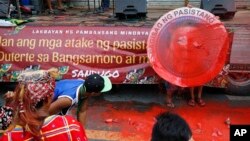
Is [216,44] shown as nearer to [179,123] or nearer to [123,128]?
[123,128]

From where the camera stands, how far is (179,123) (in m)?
2.19

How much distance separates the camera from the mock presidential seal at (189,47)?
6.50 meters

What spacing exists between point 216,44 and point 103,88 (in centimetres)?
315

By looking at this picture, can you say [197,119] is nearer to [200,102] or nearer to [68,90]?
[200,102]

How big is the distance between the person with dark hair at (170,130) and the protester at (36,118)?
1.73ft

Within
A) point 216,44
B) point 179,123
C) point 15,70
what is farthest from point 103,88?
point 15,70

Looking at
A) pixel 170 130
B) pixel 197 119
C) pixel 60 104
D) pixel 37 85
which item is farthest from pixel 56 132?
pixel 197 119

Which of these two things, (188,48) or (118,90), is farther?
(118,90)

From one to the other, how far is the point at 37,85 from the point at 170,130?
32.6 inches

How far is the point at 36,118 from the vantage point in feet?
7.59

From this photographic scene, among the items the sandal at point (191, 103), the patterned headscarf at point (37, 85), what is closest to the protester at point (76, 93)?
the patterned headscarf at point (37, 85)

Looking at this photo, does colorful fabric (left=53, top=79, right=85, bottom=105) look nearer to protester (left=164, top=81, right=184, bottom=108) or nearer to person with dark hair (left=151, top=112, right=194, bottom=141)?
person with dark hair (left=151, top=112, right=194, bottom=141)

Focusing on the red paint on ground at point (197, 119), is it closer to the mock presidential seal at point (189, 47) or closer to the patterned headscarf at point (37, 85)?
the mock presidential seal at point (189, 47)

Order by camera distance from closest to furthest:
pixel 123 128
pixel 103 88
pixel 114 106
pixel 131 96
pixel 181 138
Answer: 1. pixel 181 138
2. pixel 103 88
3. pixel 123 128
4. pixel 114 106
5. pixel 131 96
